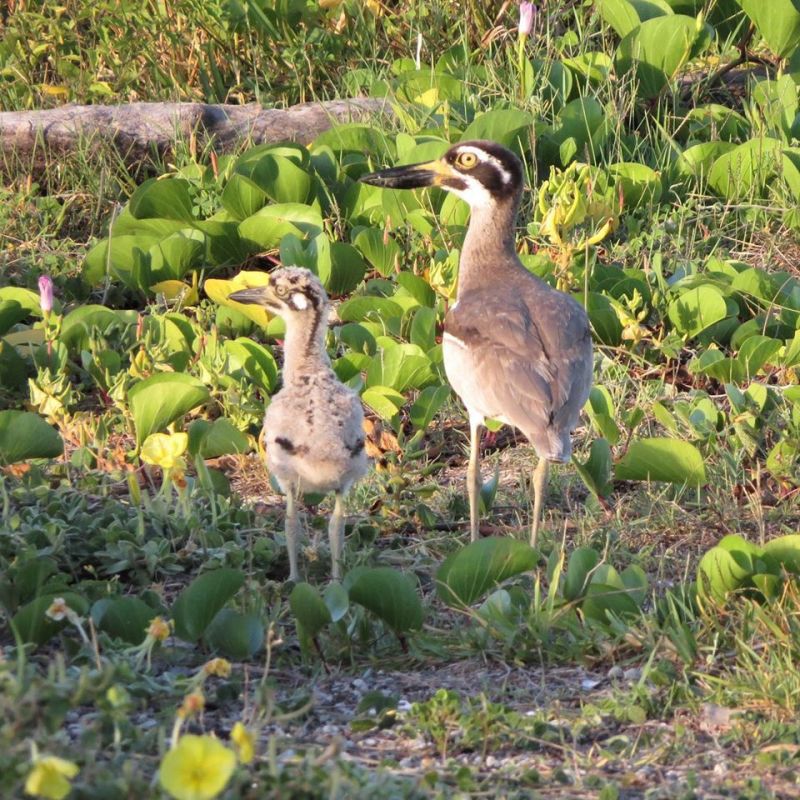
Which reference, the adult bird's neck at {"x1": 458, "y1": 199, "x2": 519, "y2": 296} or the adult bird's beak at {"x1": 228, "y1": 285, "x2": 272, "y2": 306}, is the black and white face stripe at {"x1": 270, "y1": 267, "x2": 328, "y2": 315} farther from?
the adult bird's neck at {"x1": 458, "y1": 199, "x2": 519, "y2": 296}

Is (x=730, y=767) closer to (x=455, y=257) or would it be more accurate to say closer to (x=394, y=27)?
(x=455, y=257)

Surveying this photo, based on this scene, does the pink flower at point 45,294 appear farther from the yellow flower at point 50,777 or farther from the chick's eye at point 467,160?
the yellow flower at point 50,777

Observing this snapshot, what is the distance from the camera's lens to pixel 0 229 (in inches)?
299

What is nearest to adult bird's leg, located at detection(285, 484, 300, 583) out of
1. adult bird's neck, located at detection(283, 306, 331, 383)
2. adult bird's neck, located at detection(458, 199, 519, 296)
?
adult bird's neck, located at detection(283, 306, 331, 383)

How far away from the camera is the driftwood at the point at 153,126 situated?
8.01 m

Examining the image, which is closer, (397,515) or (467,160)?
(397,515)

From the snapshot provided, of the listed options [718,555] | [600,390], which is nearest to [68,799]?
[718,555]

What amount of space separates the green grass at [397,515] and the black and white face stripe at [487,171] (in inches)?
26.2

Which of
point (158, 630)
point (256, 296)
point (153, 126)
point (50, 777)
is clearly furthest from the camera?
point (153, 126)

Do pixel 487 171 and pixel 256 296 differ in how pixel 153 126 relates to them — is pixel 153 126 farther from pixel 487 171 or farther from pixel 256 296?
pixel 256 296

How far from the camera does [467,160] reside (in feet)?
19.5

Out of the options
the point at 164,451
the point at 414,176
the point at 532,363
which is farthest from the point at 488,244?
the point at 164,451

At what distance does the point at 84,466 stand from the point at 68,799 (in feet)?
9.58

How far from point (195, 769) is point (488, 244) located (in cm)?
353
